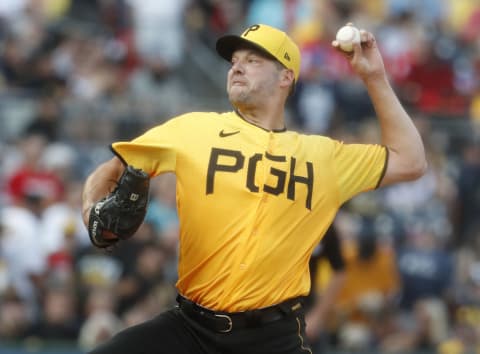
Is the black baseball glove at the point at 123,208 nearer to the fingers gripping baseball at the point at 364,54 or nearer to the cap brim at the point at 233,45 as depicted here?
the cap brim at the point at 233,45

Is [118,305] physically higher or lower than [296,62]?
lower

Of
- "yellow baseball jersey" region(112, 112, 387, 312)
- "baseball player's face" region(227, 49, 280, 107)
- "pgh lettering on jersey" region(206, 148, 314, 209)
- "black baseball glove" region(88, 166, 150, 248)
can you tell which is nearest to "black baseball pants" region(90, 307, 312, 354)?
"yellow baseball jersey" region(112, 112, 387, 312)

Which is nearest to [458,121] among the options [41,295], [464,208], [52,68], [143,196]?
[464,208]

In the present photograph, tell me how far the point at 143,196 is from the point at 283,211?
0.72 metres

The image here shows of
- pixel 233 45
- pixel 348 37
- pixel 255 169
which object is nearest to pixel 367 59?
pixel 348 37

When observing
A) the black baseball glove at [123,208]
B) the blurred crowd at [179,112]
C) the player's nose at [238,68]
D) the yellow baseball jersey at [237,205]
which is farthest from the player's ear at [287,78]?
the blurred crowd at [179,112]

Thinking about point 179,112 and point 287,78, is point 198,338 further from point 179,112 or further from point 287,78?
point 179,112

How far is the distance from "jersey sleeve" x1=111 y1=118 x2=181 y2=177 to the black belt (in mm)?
699

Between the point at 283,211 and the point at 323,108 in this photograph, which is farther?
the point at 323,108

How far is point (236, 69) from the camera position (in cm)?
603

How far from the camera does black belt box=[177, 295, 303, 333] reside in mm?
5688

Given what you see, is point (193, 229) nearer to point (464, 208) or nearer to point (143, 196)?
point (143, 196)

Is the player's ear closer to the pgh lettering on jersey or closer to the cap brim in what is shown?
the cap brim

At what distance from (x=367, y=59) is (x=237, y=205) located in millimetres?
1097
